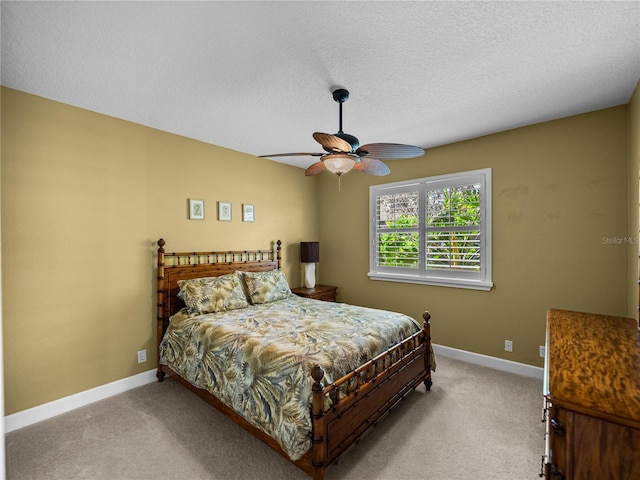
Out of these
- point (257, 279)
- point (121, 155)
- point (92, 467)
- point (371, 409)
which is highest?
point (121, 155)

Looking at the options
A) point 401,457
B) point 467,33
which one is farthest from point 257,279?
point 467,33

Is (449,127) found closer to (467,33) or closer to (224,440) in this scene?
(467,33)

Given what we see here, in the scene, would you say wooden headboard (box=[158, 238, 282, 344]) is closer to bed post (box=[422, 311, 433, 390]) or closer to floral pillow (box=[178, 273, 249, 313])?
floral pillow (box=[178, 273, 249, 313])

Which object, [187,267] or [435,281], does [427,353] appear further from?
[187,267]

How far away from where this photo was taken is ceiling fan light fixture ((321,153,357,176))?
2.27 m

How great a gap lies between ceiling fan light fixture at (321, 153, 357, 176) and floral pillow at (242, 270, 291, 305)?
1816 millimetres

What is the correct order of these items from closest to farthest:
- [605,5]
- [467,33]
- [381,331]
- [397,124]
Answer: [605,5]
[467,33]
[381,331]
[397,124]

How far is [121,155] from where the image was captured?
299 centimetres

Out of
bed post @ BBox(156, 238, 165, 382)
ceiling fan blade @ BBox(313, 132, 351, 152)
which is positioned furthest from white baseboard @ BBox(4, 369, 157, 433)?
ceiling fan blade @ BBox(313, 132, 351, 152)

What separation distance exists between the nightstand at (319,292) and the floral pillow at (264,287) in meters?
0.51

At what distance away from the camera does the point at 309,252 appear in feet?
14.9

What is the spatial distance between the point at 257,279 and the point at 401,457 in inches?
89.9

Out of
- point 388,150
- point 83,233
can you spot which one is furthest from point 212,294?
point 388,150

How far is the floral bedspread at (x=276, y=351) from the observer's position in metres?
1.85
